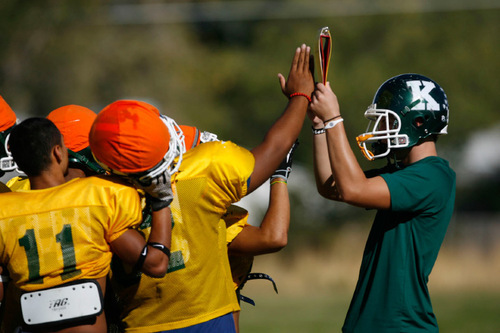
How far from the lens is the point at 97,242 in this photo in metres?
3.08

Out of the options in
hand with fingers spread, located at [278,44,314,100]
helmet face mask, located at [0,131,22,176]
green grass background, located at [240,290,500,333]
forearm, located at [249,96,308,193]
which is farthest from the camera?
green grass background, located at [240,290,500,333]

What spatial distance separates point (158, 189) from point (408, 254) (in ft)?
4.35

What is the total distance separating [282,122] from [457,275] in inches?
450

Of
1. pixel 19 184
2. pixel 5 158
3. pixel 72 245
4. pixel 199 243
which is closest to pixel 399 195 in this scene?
pixel 199 243

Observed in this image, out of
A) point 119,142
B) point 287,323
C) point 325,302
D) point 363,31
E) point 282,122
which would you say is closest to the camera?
point 119,142

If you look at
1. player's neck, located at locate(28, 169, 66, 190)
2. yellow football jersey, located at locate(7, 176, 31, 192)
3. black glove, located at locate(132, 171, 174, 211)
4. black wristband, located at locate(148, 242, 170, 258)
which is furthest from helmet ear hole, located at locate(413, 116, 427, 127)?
yellow football jersey, located at locate(7, 176, 31, 192)

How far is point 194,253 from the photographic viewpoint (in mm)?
3238

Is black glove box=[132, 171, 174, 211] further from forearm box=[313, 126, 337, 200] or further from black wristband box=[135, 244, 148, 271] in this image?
forearm box=[313, 126, 337, 200]

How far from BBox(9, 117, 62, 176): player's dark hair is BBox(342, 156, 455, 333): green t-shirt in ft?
5.34

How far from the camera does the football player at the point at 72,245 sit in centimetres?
306

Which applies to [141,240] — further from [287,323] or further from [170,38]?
[170,38]

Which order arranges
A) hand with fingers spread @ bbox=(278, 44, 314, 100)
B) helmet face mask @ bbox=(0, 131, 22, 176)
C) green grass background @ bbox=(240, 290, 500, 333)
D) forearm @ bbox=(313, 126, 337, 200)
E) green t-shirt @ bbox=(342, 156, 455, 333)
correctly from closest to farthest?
green t-shirt @ bbox=(342, 156, 455, 333), hand with fingers spread @ bbox=(278, 44, 314, 100), helmet face mask @ bbox=(0, 131, 22, 176), forearm @ bbox=(313, 126, 337, 200), green grass background @ bbox=(240, 290, 500, 333)

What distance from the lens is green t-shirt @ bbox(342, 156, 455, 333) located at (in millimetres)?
3426

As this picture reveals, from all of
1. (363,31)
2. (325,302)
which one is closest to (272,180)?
(325,302)
